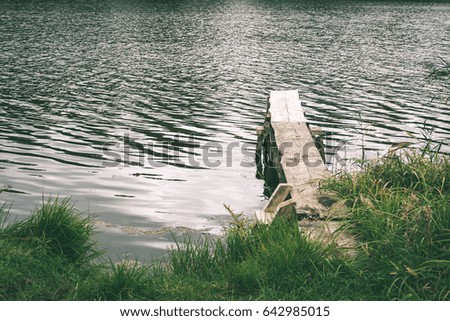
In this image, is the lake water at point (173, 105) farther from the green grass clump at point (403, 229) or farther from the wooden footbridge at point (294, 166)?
the green grass clump at point (403, 229)

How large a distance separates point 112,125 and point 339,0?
254 feet

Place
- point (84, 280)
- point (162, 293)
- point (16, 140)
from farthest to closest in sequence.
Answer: point (16, 140) < point (84, 280) < point (162, 293)

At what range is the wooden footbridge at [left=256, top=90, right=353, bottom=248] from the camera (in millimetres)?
7680

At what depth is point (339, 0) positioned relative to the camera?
90.6m

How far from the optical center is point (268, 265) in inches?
255

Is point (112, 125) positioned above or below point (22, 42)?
below

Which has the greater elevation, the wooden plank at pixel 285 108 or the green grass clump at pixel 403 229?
the wooden plank at pixel 285 108

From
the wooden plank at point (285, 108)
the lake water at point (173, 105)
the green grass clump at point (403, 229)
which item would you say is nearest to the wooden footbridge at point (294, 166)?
the wooden plank at point (285, 108)

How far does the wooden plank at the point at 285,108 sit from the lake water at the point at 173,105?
127 cm

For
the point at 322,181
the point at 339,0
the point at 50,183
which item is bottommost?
the point at 50,183

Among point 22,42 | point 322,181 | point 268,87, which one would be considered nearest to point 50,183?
point 322,181

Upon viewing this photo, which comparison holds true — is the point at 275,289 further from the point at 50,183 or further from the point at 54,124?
the point at 54,124

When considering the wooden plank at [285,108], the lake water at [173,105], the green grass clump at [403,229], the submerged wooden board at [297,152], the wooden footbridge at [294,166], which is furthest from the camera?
the wooden plank at [285,108]

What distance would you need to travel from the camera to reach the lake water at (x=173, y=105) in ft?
39.6
